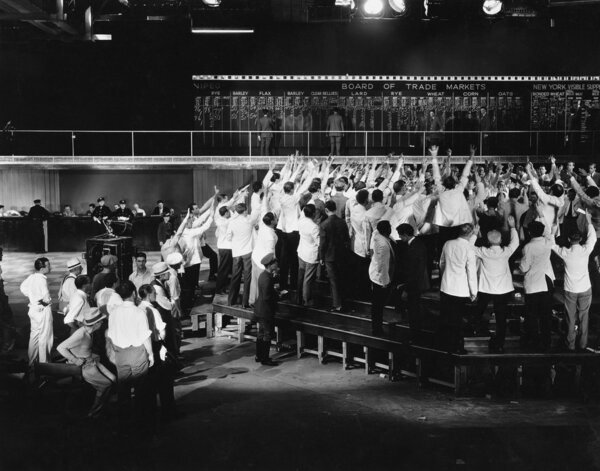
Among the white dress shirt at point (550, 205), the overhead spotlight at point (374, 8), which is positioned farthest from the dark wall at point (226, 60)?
the white dress shirt at point (550, 205)

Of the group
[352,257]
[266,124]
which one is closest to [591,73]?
[266,124]

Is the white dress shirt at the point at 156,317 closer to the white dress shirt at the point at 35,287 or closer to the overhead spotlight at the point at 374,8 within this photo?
the white dress shirt at the point at 35,287

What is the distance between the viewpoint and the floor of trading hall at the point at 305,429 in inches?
289

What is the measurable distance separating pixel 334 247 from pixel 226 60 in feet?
47.8

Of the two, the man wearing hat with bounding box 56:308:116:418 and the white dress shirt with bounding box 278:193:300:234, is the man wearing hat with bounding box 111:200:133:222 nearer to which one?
the white dress shirt with bounding box 278:193:300:234

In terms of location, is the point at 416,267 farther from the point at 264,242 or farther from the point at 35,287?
the point at 35,287

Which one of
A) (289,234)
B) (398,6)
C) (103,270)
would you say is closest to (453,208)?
(289,234)

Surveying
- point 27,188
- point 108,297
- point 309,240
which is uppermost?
point 27,188

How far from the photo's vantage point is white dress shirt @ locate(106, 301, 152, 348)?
7996 mm

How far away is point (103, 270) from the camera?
408 inches

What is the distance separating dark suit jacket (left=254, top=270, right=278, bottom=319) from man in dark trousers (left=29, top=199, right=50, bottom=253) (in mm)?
12849

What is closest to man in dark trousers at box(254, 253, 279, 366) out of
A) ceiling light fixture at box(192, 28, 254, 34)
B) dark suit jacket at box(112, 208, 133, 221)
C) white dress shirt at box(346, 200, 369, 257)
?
white dress shirt at box(346, 200, 369, 257)

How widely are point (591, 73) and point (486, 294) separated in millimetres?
17020

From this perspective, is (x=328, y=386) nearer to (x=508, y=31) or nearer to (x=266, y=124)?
(x=266, y=124)
